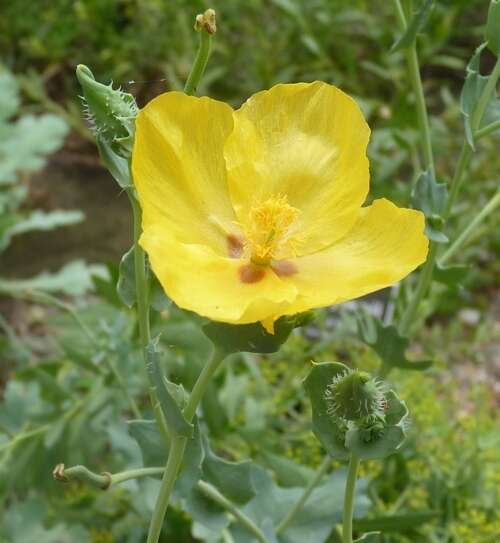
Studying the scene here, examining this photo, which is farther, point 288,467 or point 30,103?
point 30,103

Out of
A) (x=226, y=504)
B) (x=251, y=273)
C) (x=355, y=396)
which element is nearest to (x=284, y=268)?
(x=251, y=273)

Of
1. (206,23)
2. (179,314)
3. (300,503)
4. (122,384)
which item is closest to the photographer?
(206,23)

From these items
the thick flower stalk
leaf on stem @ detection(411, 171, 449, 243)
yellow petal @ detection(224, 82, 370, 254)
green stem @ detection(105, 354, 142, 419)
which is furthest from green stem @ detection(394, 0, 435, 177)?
green stem @ detection(105, 354, 142, 419)

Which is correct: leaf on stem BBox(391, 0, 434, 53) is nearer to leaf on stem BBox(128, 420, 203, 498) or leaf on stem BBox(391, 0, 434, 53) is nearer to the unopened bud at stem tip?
the unopened bud at stem tip

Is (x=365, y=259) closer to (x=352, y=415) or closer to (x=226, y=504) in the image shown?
(x=352, y=415)

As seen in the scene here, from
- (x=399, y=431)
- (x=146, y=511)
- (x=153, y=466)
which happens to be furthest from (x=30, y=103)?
(x=399, y=431)

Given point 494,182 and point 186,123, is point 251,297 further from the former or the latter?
point 494,182
